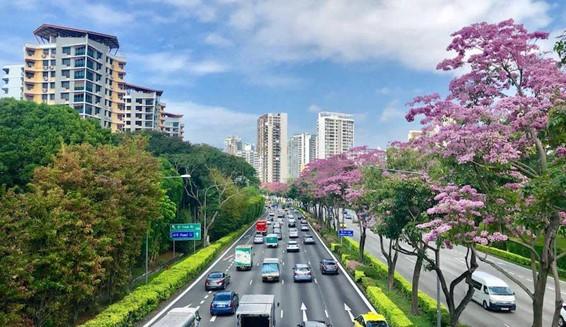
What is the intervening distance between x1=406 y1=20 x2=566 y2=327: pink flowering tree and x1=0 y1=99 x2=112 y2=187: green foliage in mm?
25304

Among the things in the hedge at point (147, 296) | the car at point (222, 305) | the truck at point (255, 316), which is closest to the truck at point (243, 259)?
the hedge at point (147, 296)

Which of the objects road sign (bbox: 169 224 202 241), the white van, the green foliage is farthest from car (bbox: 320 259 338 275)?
the green foliage

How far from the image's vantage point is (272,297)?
81.9 ft

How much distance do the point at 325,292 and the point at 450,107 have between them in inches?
873

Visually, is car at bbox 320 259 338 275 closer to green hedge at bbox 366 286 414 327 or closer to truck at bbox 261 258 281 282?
truck at bbox 261 258 281 282

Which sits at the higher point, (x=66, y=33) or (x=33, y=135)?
(x=66, y=33)

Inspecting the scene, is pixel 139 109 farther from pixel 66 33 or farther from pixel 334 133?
pixel 334 133

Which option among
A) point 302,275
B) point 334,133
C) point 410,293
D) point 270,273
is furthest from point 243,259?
point 334,133

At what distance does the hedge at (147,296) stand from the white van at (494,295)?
2056cm

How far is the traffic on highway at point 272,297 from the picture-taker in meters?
22.7

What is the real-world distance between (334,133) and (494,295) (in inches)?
6455

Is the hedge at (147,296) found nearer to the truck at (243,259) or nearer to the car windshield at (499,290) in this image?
the truck at (243,259)

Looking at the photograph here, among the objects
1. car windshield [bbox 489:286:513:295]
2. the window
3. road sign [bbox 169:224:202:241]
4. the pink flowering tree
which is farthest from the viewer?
the window

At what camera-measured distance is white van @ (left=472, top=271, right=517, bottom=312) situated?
31.1 metres
